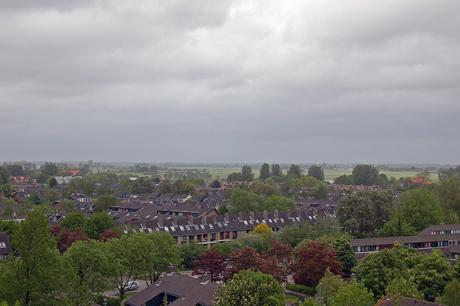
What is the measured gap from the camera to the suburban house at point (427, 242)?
5012 centimetres

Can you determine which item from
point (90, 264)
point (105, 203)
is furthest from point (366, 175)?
point (90, 264)

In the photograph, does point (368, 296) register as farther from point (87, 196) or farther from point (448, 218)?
point (87, 196)

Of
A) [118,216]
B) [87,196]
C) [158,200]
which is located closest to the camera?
[118,216]

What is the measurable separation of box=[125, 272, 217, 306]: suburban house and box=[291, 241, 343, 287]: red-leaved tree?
1161 centimetres

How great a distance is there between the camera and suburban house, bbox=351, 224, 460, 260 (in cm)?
5012

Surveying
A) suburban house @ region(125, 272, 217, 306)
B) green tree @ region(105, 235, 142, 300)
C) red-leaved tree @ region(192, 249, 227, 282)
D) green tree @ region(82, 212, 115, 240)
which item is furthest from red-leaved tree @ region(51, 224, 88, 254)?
suburban house @ region(125, 272, 217, 306)

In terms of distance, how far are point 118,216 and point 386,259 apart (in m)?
56.8

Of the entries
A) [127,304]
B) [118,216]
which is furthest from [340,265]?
[118,216]

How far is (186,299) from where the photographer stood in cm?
2977

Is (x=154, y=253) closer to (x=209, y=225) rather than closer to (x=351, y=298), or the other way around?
(x=351, y=298)

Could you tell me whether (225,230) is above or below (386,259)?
below

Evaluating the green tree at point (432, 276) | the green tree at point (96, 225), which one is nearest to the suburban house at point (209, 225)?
the green tree at point (96, 225)

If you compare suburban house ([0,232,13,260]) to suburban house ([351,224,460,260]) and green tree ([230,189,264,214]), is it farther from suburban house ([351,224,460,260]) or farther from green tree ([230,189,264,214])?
suburban house ([351,224,460,260])

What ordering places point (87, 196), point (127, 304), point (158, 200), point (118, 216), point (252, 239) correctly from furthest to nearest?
point (87, 196)
point (158, 200)
point (118, 216)
point (252, 239)
point (127, 304)
